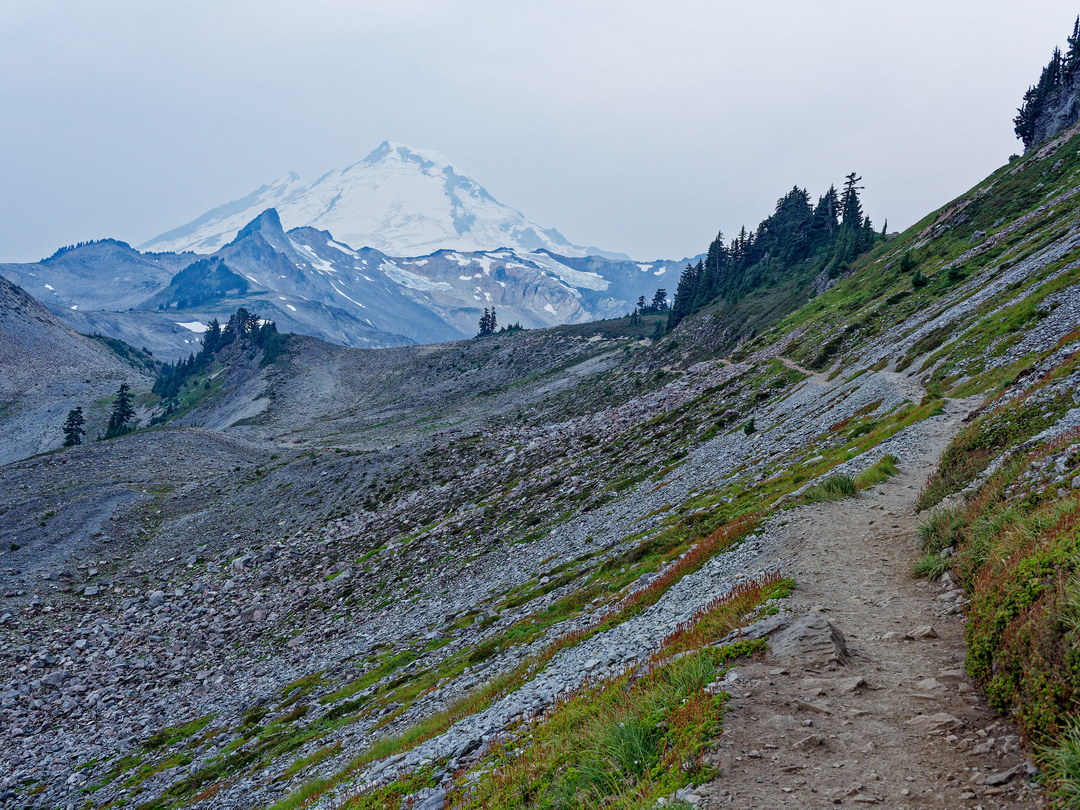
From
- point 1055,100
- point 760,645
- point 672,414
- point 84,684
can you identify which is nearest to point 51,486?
point 84,684

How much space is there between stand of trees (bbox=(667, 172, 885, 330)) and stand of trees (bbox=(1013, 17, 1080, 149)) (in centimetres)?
3030

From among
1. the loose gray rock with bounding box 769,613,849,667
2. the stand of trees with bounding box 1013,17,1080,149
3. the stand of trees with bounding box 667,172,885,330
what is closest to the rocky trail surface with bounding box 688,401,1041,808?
the loose gray rock with bounding box 769,613,849,667

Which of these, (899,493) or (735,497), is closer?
(899,493)

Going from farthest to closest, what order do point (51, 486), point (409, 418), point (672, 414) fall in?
point (409, 418) → point (51, 486) → point (672, 414)

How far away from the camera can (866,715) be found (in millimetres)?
8297

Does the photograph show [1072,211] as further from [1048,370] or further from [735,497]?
[735,497]

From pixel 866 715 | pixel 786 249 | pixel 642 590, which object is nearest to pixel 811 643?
pixel 866 715

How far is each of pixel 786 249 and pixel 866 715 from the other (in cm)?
13515

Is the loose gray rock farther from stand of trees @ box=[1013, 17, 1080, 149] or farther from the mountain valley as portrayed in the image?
stand of trees @ box=[1013, 17, 1080, 149]

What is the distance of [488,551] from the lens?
3553 centimetres

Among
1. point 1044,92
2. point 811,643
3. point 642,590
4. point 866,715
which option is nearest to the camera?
point 866,715

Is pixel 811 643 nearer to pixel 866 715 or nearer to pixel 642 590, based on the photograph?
pixel 866 715

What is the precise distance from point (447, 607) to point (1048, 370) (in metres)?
27.6

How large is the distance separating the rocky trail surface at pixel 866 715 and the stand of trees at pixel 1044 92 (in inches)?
5345
